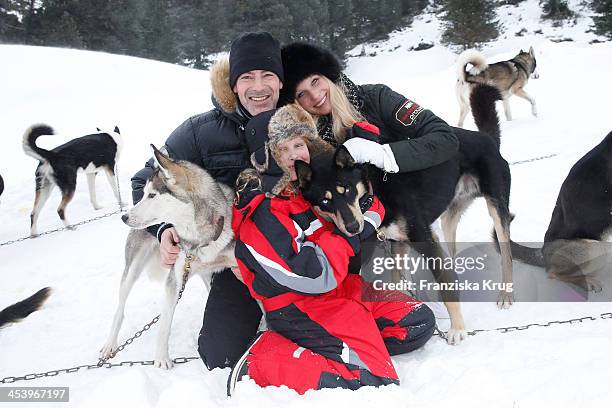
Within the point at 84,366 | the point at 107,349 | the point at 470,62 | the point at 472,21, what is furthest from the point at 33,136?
the point at 472,21

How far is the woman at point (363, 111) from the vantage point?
2361 mm

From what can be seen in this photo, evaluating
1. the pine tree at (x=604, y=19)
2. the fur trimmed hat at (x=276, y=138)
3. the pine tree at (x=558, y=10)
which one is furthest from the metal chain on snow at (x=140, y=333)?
the pine tree at (x=558, y=10)

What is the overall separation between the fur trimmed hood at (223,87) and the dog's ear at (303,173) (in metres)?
0.72

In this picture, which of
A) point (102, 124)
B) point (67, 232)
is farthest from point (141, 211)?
point (102, 124)

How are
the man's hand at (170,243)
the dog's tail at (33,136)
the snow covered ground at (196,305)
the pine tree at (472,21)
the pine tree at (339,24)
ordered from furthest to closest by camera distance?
the pine tree at (339,24) → the pine tree at (472,21) → the dog's tail at (33,136) → the man's hand at (170,243) → the snow covered ground at (196,305)

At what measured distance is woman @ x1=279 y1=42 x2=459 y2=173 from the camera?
2361mm

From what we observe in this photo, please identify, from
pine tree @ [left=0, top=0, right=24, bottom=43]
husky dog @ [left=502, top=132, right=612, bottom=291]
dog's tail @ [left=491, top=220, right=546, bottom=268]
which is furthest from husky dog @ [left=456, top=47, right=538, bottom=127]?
pine tree @ [left=0, top=0, right=24, bottom=43]

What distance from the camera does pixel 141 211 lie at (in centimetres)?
232

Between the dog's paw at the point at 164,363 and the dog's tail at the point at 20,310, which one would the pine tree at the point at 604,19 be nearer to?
the dog's paw at the point at 164,363

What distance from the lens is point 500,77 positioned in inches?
324

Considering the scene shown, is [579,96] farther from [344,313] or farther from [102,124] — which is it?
[102,124]

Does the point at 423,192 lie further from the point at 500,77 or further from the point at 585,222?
the point at 500,77

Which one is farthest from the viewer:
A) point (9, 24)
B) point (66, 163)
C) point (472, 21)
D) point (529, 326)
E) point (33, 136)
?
point (472, 21)

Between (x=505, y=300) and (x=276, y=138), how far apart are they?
163 cm
